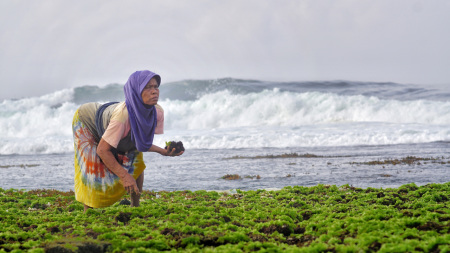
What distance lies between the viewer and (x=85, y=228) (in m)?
6.69

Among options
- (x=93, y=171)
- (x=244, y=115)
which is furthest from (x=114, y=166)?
(x=244, y=115)

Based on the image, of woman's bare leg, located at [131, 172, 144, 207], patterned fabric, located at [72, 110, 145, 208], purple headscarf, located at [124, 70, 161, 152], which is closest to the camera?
purple headscarf, located at [124, 70, 161, 152]

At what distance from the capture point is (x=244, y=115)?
45.5m

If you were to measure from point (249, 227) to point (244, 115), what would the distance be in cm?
3866

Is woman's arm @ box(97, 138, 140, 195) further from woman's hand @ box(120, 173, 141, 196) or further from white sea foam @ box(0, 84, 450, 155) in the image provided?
white sea foam @ box(0, 84, 450, 155)

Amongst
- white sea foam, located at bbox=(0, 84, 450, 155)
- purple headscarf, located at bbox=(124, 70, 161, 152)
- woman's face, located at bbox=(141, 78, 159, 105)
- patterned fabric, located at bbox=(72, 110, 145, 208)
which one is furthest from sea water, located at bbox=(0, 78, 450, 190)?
woman's face, located at bbox=(141, 78, 159, 105)

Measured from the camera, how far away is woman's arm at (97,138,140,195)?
7043 mm

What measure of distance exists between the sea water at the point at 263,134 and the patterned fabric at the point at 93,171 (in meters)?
6.70

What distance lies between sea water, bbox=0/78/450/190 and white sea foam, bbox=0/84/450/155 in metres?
0.09

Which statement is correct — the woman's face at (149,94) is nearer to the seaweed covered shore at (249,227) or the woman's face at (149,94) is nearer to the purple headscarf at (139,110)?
the purple headscarf at (139,110)

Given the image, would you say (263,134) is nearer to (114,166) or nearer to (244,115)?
(244,115)

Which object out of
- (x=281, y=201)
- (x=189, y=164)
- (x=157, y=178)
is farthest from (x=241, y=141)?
(x=281, y=201)

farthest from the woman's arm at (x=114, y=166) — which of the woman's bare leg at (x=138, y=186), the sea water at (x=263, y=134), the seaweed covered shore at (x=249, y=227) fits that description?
the sea water at (x=263, y=134)

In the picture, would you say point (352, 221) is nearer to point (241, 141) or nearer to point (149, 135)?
point (149, 135)
